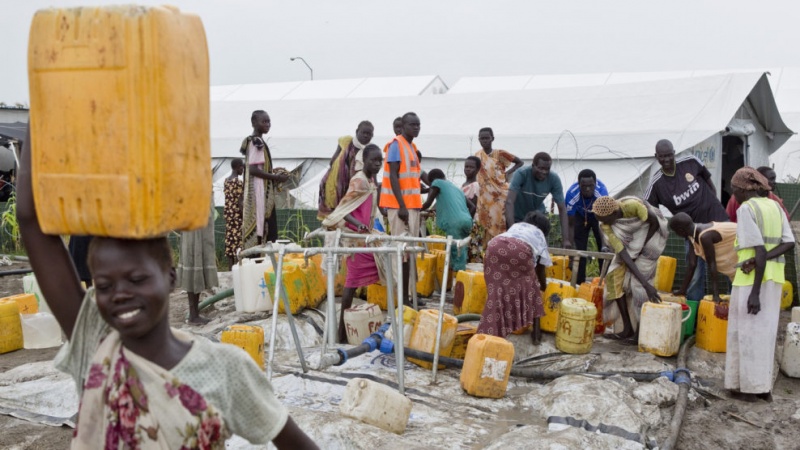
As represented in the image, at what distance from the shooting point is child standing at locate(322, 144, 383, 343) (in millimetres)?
6102

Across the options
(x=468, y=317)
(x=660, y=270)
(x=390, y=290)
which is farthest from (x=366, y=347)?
(x=660, y=270)

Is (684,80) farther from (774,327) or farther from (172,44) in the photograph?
(172,44)

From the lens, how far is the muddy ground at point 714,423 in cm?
428

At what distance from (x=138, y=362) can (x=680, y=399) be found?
4202 millimetres

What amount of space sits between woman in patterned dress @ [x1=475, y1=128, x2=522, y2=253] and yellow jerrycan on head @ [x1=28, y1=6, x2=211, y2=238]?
6750 mm

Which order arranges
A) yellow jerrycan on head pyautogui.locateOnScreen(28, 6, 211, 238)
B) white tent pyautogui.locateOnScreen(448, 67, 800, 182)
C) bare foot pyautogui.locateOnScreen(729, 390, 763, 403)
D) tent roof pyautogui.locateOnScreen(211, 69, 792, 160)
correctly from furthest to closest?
white tent pyautogui.locateOnScreen(448, 67, 800, 182)
tent roof pyautogui.locateOnScreen(211, 69, 792, 160)
bare foot pyautogui.locateOnScreen(729, 390, 763, 403)
yellow jerrycan on head pyautogui.locateOnScreen(28, 6, 211, 238)

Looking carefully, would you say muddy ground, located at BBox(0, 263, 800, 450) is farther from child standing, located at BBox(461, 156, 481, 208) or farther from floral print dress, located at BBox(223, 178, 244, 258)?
child standing, located at BBox(461, 156, 481, 208)

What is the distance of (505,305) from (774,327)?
1918mm

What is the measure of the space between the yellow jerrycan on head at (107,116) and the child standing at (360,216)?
4387 mm

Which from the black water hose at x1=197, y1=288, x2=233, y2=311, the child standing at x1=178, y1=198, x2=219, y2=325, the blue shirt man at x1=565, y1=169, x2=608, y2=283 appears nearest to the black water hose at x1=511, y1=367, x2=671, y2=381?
the blue shirt man at x1=565, y1=169, x2=608, y2=283

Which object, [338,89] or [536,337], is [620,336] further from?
[338,89]

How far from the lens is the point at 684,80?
43.0 feet

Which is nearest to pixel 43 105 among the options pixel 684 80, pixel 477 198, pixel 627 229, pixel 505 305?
pixel 505 305

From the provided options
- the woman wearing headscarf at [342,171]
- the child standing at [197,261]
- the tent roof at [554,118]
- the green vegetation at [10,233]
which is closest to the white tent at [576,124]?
the tent roof at [554,118]
